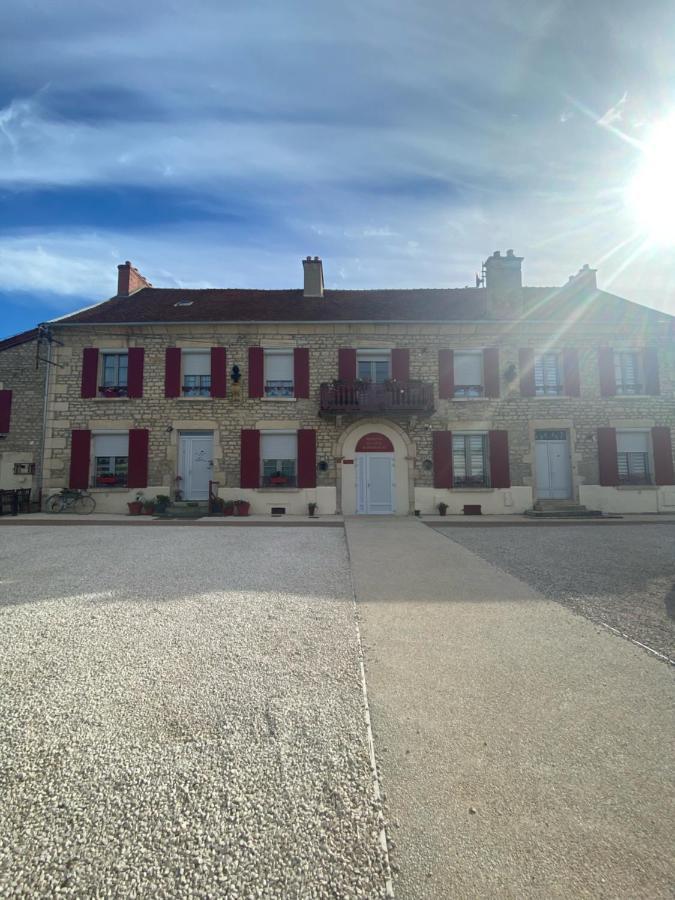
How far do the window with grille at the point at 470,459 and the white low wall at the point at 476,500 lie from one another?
405 mm

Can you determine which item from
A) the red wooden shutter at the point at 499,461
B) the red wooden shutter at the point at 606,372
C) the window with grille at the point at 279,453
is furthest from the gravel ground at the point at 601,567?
the window with grille at the point at 279,453

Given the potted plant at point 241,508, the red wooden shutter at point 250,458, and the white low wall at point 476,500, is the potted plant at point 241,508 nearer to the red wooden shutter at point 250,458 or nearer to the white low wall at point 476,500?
the red wooden shutter at point 250,458

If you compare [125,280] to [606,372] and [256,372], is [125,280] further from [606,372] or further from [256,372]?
[606,372]

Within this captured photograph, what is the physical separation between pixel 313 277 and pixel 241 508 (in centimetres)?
884

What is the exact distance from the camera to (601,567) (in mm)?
5453

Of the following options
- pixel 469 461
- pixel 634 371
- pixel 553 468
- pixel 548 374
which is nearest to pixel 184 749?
pixel 469 461

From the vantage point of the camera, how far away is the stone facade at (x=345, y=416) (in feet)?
40.3

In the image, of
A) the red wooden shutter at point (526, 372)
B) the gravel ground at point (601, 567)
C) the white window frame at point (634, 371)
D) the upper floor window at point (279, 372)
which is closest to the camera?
the gravel ground at point (601, 567)

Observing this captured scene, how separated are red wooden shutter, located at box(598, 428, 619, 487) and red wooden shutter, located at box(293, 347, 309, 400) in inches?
363

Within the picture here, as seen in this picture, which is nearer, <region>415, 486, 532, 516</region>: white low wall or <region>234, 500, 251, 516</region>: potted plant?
<region>234, 500, 251, 516</region>: potted plant

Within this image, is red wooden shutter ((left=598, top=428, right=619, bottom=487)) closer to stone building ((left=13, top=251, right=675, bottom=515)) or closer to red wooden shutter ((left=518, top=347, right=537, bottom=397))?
stone building ((left=13, top=251, right=675, bottom=515))

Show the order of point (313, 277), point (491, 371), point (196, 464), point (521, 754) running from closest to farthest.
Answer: point (521, 754) → point (196, 464) → point (491, 371) → point (313, 277)

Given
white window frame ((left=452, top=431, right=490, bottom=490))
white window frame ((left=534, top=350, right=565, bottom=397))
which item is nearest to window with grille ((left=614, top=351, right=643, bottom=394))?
white window frame ((left=534, top=350, right=565, bottom=397))

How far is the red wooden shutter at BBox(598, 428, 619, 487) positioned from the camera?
12.4m
